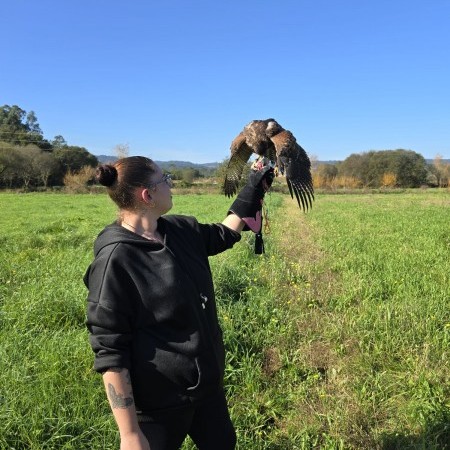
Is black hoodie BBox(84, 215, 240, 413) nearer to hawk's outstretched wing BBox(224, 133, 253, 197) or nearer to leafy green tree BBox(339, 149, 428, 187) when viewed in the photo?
hawk's outstretched wing BBox(224, 133, 253, 197)

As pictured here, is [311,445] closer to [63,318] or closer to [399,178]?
[63,318]

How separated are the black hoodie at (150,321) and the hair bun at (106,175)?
0.66 feet

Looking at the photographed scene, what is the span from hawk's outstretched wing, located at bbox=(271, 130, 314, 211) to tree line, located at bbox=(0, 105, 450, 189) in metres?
49.9

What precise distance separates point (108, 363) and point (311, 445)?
1951 millimetres

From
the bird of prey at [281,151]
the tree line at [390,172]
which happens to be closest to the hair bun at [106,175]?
the bird of prey at [281,151]

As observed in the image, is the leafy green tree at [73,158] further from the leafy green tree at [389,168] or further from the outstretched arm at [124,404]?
the outstretched arm at [124,404]

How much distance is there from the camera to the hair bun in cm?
177

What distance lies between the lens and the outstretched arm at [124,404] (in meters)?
1.62

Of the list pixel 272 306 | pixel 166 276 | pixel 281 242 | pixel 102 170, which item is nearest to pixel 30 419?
pixel 166 276

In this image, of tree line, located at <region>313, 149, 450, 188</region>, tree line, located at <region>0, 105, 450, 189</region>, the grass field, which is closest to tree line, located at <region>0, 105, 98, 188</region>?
tree line, located at <region>0, 105, 450, 189</region>

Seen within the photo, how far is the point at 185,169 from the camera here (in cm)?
6719

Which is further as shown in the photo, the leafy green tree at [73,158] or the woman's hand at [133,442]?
the leafy green tree at [73,158]

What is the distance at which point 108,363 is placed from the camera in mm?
1590

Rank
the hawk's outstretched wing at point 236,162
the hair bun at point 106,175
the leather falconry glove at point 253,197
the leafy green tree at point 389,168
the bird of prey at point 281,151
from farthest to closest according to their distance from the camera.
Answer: the leafy green tree at point 389,168 → the hawk's outstretched wing at point 236,162 → the bird of prey at point 281,151 → the leather falconry glove at point 253,197 → the hair bun at point 106,175
